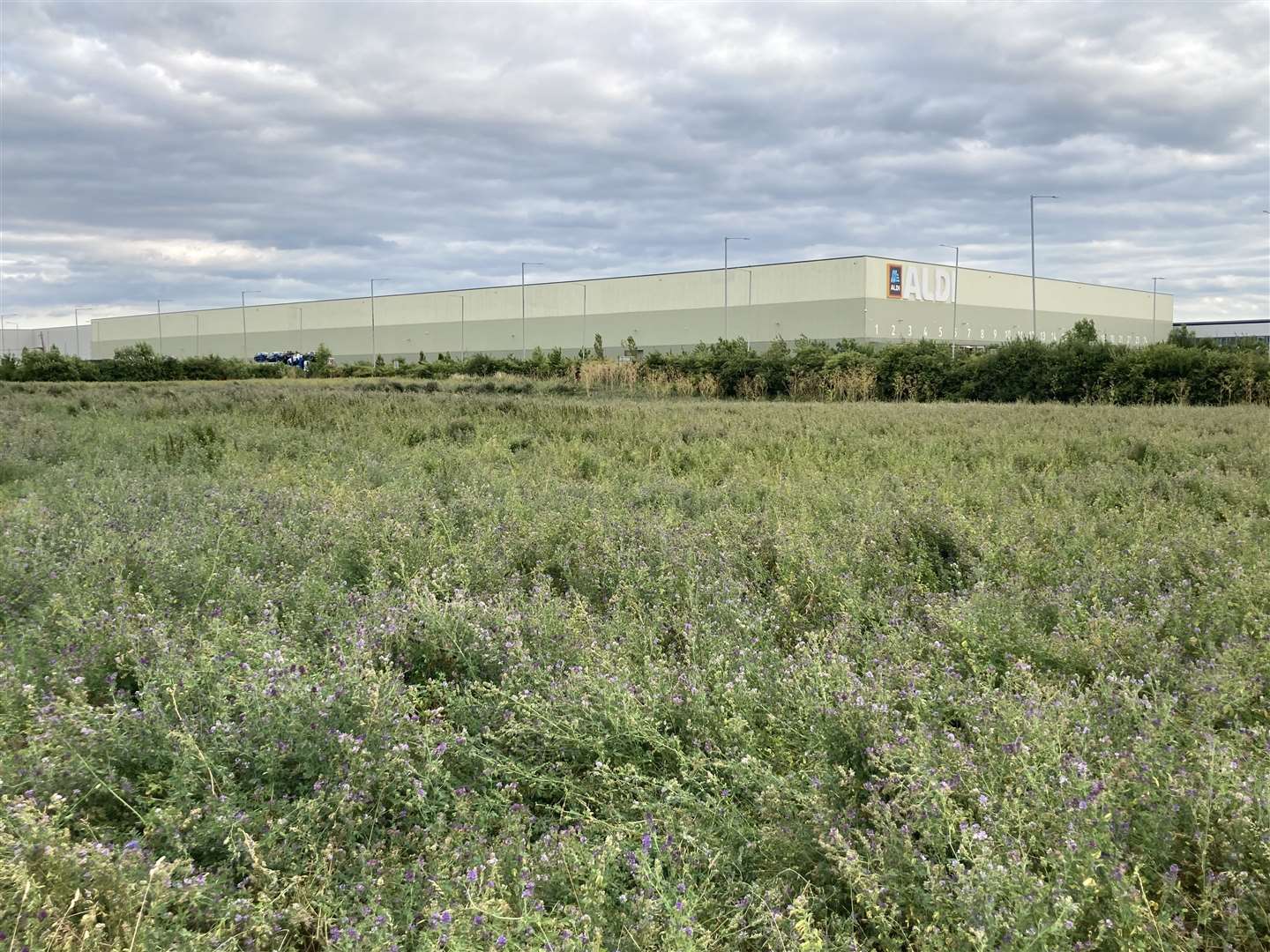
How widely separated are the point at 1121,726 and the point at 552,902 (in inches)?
80.6

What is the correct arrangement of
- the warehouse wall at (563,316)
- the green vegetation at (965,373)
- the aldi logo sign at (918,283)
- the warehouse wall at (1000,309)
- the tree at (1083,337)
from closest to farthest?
the green vegetation at (965,373), the tree at (1083,337), the warehouse wall at (1000,309), the aldi logo sign at (918,283), the warehouse wall at (563,316)

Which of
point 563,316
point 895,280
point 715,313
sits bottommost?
point 715,313

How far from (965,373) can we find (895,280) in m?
28.7

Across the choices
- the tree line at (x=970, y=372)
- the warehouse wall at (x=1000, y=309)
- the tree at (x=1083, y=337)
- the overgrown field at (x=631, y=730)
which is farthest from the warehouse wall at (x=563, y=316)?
the overgrown field at (x=631, y=730)

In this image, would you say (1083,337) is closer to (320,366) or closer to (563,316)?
(563,316)

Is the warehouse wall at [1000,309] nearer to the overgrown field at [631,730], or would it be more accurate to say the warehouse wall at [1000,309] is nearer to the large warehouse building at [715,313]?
the large warehouse building at [715,313]

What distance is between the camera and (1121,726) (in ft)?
9.73

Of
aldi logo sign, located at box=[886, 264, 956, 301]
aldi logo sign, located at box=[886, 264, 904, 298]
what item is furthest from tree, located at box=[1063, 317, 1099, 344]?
aldi logo sign, located at box=[886, 264, 956, 301]

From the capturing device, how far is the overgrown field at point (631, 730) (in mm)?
2209

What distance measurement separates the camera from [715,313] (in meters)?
54.5

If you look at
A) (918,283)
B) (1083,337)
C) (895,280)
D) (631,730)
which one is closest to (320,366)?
(895,280)

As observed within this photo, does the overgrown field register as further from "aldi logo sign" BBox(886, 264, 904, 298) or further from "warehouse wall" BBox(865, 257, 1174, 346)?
"aldi logo sign" BBox(886, 264, 904, 298)

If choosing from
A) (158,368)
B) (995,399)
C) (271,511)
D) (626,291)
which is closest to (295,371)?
(158,368)

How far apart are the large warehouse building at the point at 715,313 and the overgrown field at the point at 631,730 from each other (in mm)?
44750
